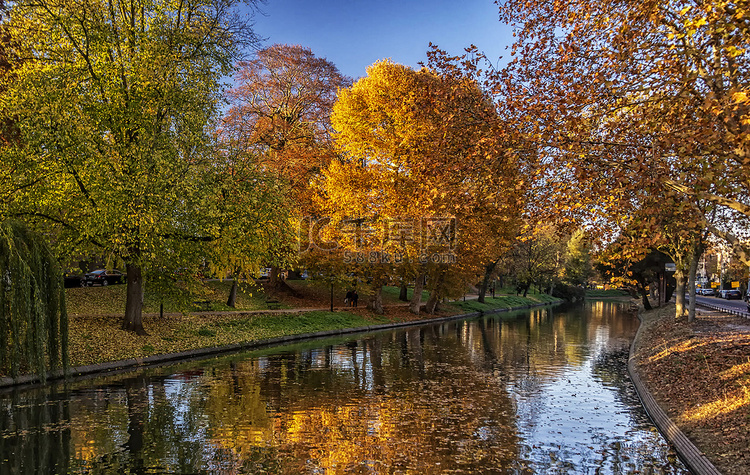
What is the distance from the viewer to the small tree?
1445cm

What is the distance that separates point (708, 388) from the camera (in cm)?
1356

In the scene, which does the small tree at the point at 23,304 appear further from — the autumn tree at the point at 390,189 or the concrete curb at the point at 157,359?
A: the autumn tree at the point at 390,189

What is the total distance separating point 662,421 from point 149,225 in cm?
1614

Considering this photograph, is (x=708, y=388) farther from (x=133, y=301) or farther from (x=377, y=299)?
(x=377, y=299)

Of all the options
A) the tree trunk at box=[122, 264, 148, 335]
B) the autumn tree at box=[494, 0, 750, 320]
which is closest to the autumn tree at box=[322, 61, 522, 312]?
the autumn tree at box=[494, 0, 750, 320]

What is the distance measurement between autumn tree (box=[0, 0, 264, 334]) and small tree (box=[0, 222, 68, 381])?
377cm

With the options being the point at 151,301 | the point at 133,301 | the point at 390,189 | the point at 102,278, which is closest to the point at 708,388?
the point at 133,301

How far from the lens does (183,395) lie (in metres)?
15.1

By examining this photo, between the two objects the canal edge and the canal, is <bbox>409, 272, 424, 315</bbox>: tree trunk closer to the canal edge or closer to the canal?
the canal

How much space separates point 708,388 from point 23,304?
16.8m

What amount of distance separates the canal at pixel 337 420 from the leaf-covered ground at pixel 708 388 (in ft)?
2.55

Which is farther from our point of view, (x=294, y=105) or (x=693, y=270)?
(x=294, y=105)

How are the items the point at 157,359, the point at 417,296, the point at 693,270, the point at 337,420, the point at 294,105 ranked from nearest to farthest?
the point at 337,420, the point at 157,359, the point at 693,270, the point at 294,105, the point at 417,296

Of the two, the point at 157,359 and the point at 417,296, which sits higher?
the point at 417,296
